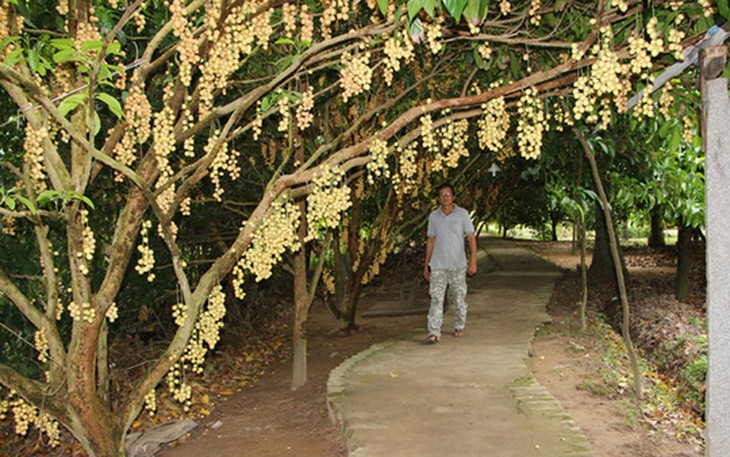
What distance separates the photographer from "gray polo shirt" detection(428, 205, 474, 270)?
588 cm

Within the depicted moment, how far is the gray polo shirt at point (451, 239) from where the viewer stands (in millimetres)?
5883

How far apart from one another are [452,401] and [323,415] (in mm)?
1037

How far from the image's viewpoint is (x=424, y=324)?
8.56 metres

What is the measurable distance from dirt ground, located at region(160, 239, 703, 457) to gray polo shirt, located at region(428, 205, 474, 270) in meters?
1.16

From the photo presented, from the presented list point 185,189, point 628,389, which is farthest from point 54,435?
point 628,389

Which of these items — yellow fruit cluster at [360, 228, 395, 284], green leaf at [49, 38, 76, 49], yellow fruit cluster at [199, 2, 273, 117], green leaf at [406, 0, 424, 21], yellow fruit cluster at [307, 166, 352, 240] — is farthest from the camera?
yellow fruit cluster at [360, 228, 395, 284]

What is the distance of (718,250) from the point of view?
2.81 metres

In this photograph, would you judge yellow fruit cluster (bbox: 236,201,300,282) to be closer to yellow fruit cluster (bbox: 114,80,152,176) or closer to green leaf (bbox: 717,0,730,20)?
yellow fruit cluster (bbox: 114,80,152,176)

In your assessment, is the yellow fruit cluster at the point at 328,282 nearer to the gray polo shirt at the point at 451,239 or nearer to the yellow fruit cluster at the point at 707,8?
the gray polo shirt at the point at 451,239

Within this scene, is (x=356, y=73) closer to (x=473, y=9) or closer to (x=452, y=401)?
(x=473, y=9)

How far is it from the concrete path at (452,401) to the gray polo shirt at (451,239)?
767mm

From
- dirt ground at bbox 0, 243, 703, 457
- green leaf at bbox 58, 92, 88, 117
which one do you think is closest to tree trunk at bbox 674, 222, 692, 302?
dirt ground at bbox 0, 243, 703, 457

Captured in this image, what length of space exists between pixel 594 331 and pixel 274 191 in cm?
514

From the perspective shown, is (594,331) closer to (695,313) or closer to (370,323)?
(695,313)
